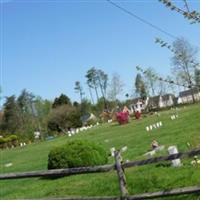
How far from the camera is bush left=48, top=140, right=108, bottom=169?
16625mm

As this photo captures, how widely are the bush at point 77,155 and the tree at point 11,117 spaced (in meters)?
85.6

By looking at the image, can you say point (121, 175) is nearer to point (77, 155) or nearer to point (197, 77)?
point (197, 77)

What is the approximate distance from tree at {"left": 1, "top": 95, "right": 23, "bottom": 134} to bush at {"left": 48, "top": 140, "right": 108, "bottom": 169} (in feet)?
281

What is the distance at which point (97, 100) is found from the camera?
418ft

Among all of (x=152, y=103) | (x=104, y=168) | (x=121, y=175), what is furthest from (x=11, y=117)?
(x=121, y=175)

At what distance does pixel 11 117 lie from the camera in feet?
355

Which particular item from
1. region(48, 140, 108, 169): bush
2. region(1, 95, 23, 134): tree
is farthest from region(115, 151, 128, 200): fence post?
region(1, 95, 23, 134): tree

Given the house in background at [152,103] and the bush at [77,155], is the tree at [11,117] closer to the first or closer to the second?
the house in background at [152,103]

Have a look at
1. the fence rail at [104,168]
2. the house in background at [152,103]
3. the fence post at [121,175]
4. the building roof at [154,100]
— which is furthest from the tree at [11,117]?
the fence post at [121,175]

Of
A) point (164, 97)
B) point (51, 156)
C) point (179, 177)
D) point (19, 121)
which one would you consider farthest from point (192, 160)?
point (164, 97)

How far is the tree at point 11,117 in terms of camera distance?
345ft

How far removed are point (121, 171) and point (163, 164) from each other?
483 cm

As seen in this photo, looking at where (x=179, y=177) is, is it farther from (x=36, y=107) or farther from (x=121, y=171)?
(x=36, y=107)

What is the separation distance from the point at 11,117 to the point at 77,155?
9299cm
